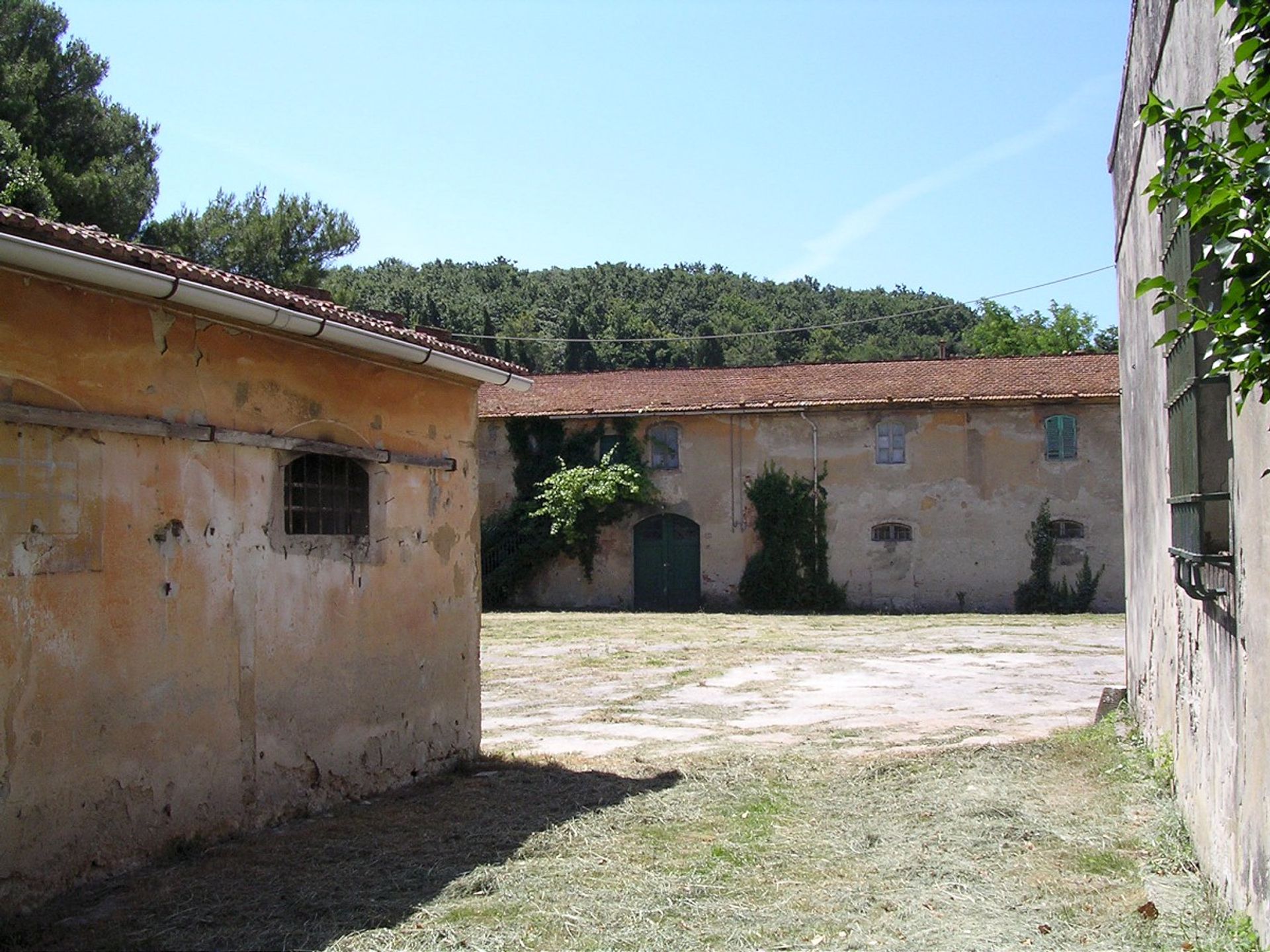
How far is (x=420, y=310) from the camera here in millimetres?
63281

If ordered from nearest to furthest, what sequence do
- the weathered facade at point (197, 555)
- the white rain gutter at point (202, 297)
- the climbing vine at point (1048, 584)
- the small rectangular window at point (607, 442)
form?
the white rain gutter at point (202, 297) → the weathered facade at point (197, 555) → the climbing vine at point (1048, 584) → the small rectangular window at point (607, 442)

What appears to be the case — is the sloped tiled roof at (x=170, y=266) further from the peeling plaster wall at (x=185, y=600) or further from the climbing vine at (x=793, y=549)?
the climbing vine at (x=793, y=549)

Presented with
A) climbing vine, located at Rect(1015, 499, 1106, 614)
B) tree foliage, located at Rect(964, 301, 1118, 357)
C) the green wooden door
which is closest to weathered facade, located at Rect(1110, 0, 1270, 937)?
climbing vine, located at Rect(1015, 499, 1106, 614)

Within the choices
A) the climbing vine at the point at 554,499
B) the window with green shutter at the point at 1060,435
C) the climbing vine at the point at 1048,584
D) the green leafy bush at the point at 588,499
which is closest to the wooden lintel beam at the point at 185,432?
the green leafy bush at the point at 588,499

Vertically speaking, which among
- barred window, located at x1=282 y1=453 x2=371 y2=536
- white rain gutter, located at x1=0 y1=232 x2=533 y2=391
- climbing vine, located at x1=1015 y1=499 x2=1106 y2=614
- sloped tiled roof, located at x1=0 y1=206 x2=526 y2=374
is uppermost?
sloped tiled roof, located at x1=0 y1=206 x2=526 y2=374

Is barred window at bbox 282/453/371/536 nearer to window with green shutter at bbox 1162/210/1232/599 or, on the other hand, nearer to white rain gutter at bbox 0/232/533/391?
white rain gutter at bbox 0/232/533/391

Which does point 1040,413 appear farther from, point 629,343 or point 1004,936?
point 629,343

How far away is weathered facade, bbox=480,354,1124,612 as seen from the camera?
90.7 feet

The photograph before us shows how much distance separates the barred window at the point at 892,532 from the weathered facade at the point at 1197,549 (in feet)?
61.2

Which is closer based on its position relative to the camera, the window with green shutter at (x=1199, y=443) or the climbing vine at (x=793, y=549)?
the window with green shutter at (x=1199, y=443)

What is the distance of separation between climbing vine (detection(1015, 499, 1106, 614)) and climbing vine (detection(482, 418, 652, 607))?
883cm

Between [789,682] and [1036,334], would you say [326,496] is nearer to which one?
[789,682]

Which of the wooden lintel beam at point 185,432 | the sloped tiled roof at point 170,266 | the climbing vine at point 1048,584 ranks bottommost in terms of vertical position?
the climbing vine at point 1048,584

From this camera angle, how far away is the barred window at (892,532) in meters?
28.4
